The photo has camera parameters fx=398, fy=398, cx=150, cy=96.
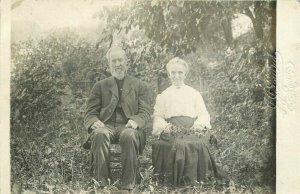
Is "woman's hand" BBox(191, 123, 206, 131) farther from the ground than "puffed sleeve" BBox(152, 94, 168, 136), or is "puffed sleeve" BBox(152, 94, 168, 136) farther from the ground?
"puffed sleeve" BBox(152, 94, 168, 136)

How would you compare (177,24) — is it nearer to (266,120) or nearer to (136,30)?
(136,30)

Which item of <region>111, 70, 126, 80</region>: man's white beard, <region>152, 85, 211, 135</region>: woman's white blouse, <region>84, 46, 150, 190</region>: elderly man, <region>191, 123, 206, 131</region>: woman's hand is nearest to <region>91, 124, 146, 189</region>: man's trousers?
<region>84, 46, 150, 190</region>: elderly man

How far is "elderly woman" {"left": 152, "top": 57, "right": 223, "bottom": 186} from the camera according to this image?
3.34 m

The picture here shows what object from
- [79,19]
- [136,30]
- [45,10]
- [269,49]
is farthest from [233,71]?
[45,10]

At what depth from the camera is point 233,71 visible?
134 inches

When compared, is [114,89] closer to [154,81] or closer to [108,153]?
[154,81]

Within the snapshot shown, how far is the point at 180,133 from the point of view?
3.36 m

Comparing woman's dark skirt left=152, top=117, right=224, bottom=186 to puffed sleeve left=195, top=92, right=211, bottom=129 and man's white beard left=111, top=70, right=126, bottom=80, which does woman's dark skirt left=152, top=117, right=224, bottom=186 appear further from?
man's white beard left=111, top=70, right=126, bottom=80

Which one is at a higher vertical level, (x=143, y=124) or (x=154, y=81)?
(x=154, y=81)

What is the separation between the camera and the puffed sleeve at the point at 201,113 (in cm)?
338

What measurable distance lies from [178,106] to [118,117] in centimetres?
52

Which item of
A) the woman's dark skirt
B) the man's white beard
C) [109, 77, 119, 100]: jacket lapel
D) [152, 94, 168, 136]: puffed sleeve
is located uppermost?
the man's white beard

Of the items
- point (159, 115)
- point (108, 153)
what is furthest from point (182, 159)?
point (108, 153)

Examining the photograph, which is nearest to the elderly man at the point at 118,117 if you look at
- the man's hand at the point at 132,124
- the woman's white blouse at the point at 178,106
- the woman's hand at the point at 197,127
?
the man's hand at the point at 132,124
